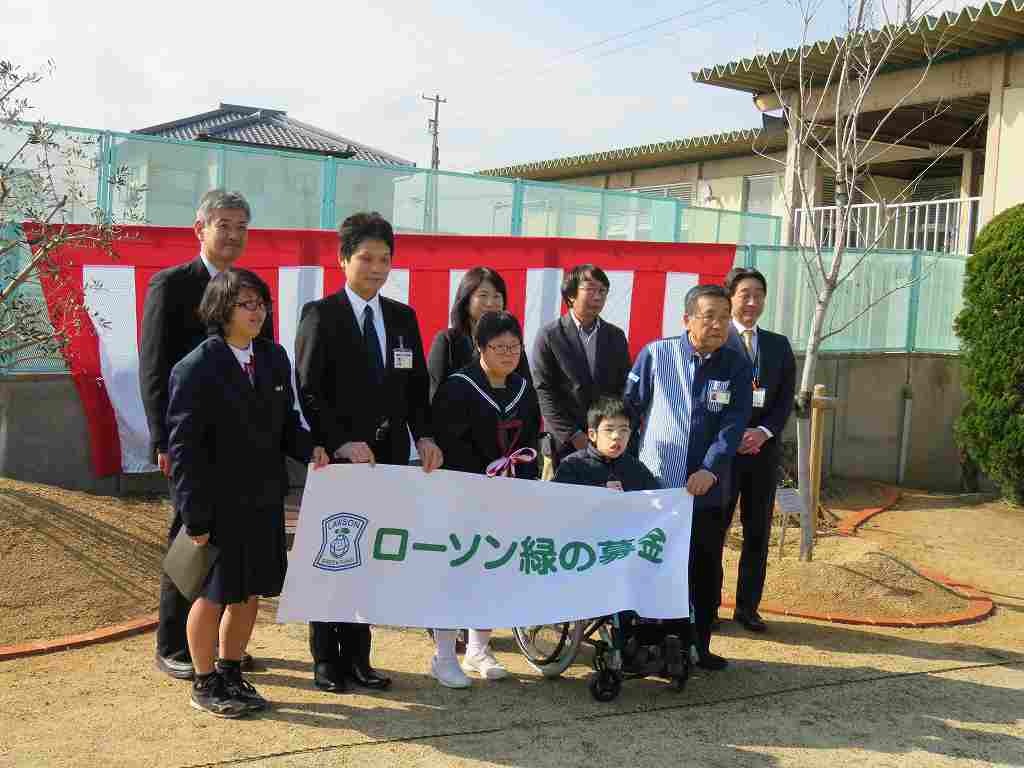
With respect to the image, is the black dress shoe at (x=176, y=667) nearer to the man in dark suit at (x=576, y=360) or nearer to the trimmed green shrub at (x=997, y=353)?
the man in dark suit at (x=576, y=360)

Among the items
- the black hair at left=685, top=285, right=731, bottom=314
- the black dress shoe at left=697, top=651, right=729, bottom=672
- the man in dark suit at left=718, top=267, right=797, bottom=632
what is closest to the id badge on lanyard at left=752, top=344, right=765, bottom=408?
the man in dark suit at left=718, top=267, right=797, bottom=632

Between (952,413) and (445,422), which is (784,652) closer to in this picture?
(445,422)

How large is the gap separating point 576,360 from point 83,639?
2787 mm

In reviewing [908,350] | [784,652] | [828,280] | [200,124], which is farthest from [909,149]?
[200,124]

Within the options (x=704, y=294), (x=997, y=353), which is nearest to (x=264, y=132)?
(x=997, y=353)

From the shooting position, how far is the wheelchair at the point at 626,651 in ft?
14.1

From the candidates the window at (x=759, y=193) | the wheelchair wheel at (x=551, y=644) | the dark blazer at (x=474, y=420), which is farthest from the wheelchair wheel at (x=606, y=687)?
the window at (x=759, y=193)

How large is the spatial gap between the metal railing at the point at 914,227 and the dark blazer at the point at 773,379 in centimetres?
698

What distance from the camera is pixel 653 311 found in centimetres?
873

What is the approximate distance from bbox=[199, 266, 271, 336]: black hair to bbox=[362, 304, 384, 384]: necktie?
54 cm

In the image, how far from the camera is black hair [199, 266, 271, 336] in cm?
382

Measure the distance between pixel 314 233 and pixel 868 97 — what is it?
843cm

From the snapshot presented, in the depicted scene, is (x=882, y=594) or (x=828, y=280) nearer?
(x=882, y=594)

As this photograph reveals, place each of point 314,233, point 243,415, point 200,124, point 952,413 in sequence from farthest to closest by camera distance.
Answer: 1. point 200,124
2. point 952,413
3. point 314,233
4. point 243,415
